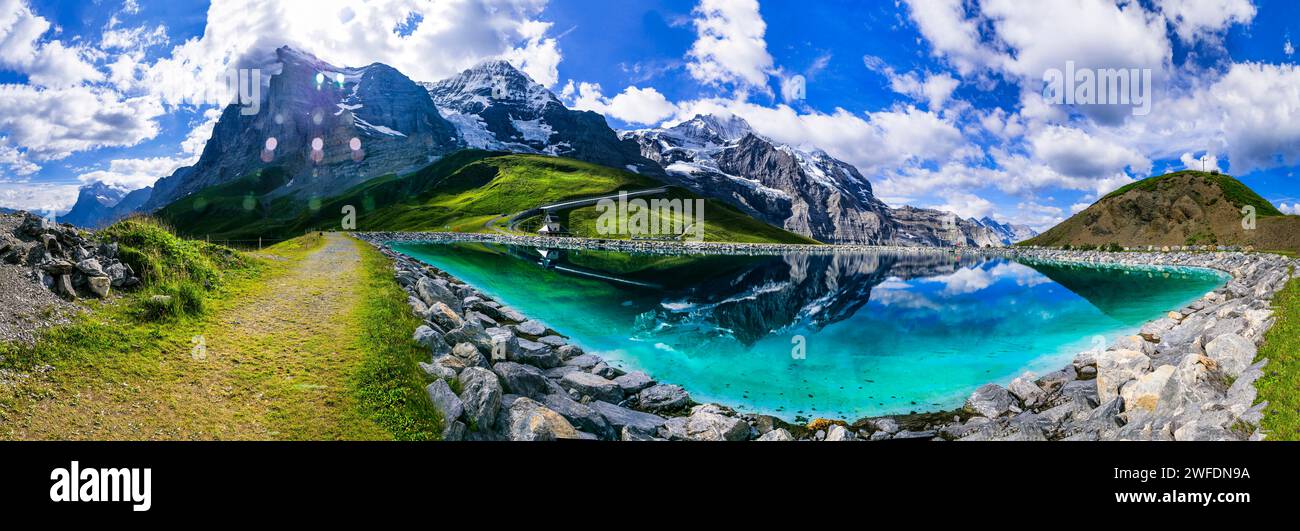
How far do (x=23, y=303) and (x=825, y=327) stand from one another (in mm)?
35895

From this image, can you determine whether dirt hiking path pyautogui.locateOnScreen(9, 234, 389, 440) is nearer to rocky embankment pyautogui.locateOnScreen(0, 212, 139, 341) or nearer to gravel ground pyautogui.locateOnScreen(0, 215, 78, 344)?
gravel ground pyautogui.locateOnScreen(0, 215, 78, 344)

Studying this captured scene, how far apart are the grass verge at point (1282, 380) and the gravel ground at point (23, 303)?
26977 mm

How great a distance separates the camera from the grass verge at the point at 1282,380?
10367 mm

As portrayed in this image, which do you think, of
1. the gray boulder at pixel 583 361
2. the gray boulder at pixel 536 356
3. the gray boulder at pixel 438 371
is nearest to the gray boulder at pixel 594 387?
the gray boulder at pixel 536 356

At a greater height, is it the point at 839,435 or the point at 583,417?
the point at 583,417

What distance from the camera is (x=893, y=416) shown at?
65.0 feet

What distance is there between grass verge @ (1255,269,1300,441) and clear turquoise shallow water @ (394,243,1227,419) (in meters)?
8.98

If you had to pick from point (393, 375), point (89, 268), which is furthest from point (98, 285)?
point (393, 375)

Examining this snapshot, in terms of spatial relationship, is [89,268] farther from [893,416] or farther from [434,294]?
[893,416]

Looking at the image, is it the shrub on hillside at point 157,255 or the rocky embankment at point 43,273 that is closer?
the rocky embankment at point 43,273

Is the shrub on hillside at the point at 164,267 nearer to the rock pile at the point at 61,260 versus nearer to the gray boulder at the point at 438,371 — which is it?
the rock pile at the point at 61,260

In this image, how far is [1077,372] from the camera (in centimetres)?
2323

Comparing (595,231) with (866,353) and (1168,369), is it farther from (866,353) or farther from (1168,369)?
(1168,369)
